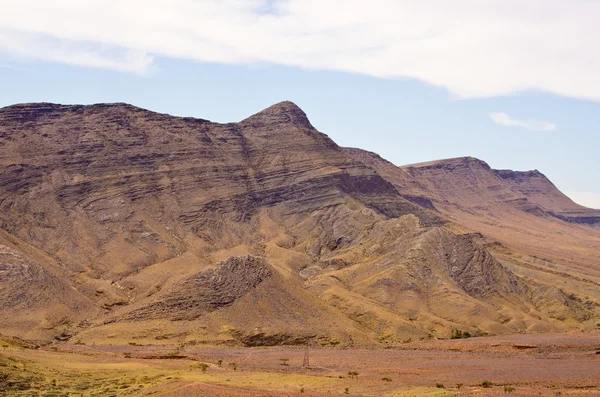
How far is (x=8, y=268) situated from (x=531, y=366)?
58.8 metres

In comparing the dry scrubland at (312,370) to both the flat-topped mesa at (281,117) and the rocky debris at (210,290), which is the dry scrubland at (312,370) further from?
the flat-topped mesa at (281,117)

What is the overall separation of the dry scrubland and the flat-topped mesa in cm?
A: 7464

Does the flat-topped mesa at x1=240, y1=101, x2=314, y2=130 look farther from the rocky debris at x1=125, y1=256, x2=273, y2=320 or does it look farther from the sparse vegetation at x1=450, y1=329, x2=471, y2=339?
the sparse vegetation at x1=450, y1=329, x2=471, y2=339

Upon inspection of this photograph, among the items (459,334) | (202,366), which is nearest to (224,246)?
(459,334)

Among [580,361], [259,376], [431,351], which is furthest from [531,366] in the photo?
[259,376]

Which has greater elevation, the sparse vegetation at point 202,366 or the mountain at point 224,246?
the mountain at point 224,246

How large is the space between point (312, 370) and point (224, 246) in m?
61.6

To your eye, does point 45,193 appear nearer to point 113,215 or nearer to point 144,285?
point 113,215

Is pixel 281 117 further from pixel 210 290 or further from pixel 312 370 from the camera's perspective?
pixel 312 370

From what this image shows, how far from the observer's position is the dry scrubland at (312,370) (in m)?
55.6

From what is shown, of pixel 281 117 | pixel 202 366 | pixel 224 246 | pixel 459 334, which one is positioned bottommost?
pixel 459 334

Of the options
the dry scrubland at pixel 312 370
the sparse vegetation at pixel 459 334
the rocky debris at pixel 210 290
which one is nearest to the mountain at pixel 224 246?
the rocky debris at pixel 210 290

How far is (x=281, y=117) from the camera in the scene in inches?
6304

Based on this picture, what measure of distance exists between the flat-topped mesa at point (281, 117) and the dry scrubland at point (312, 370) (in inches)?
2938
